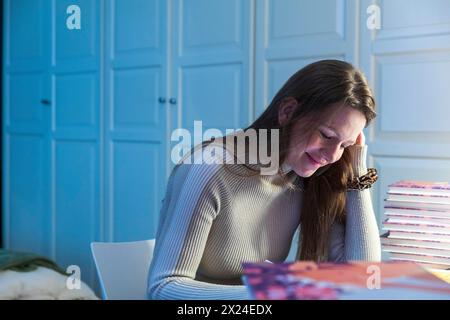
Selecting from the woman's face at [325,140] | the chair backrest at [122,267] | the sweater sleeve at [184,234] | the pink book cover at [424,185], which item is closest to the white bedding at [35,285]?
the chair backrest at [122,267]

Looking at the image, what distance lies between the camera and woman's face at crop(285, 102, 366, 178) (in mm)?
694

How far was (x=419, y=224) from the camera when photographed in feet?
2.84

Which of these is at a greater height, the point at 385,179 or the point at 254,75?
the point at 254,75

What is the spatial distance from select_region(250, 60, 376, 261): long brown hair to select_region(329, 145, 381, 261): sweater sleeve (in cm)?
1

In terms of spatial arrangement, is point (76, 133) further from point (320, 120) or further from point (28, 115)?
point (320, 120)

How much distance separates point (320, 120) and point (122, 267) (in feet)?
1.34

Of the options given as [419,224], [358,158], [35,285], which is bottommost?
[35,285]

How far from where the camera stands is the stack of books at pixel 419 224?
85 cm

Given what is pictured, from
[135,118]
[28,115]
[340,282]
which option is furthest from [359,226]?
[28,115]

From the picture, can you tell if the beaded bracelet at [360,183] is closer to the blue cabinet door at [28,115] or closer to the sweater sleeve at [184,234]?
the sweater sleeve at [184,234]

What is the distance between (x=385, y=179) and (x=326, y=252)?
0.27m

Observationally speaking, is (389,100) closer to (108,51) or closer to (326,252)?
(326,252)

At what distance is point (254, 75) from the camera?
114 centimetres
